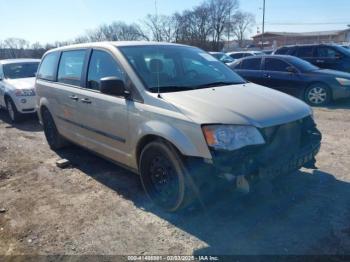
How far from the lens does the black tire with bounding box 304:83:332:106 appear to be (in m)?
9.23

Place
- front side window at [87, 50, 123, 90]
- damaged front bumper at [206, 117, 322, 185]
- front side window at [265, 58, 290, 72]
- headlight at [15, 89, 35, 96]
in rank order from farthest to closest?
1. front side window at [265, 58, 290, 72]
2. headlight at [15, 89, 35, 96]
3. front side window at [87, 50, 123, 90]
4. damaged front bumper at [206, 117, 322, 185]

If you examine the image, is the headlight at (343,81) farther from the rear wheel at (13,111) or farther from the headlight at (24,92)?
the rear wheel at (13,111)

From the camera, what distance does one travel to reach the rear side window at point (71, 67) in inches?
183

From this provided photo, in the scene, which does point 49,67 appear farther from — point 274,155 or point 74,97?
point 274,155

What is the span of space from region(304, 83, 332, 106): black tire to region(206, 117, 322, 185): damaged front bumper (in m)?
6.23

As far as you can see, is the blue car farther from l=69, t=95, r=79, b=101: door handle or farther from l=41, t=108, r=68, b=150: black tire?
l=69, t=95, r=79, b=101: door handle

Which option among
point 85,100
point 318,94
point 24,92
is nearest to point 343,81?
point 318,94

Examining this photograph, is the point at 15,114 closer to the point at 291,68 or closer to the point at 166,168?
the point at 166,168

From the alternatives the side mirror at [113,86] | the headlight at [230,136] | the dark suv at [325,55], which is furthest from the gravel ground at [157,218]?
the dark suv at [325,55]

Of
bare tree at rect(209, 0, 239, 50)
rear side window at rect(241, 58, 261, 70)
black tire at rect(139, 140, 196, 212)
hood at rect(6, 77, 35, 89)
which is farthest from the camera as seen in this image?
bare tree at rect(209, 0, 239, 50)

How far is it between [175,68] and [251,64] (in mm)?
7186

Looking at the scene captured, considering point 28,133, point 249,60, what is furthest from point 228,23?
point 28,133

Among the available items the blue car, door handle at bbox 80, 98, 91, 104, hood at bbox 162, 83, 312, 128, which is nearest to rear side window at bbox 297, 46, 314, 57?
the blue car

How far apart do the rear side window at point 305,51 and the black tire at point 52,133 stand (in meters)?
9.98
